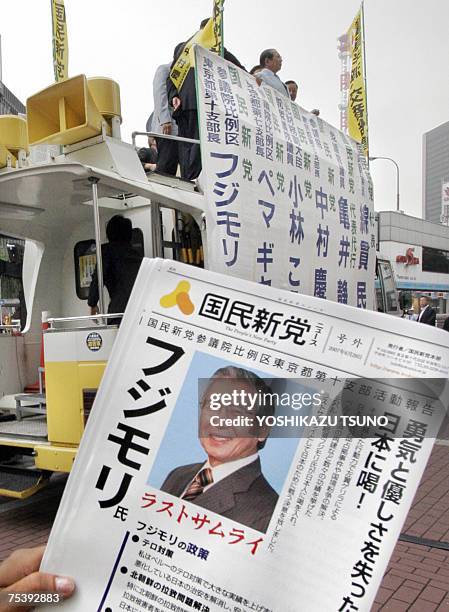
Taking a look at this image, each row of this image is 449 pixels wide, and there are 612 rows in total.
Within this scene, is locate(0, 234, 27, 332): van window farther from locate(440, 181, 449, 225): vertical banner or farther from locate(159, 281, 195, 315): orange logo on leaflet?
locate(440, 181, 449, 225): vertical banner

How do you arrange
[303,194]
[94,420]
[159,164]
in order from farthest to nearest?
1. [159,164]
2. [303,194]
3. [94,420]

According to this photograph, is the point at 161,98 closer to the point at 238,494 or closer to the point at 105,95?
the point at 105,95

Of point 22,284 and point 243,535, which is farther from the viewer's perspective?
point 22,284

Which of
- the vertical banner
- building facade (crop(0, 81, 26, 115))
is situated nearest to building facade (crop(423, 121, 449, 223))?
the vertical banner

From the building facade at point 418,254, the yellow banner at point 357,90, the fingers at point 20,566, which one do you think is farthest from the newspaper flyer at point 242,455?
the building facade at point 418,254

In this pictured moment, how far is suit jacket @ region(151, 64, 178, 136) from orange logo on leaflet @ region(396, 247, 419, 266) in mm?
35212

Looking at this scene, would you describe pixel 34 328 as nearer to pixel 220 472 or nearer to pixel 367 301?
pixel 367 301

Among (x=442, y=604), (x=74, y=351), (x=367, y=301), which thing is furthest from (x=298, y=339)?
A: (x=367, y=301)

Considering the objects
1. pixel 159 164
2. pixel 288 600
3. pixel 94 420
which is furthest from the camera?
pixel 159 164

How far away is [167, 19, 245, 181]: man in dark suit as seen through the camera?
5.27 metres

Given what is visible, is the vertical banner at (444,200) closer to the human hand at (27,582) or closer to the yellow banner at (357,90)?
the yellow banner at (357,90)

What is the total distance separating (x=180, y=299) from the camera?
37.0 inches

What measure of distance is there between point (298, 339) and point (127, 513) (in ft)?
1.23

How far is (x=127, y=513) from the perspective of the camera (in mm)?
891
